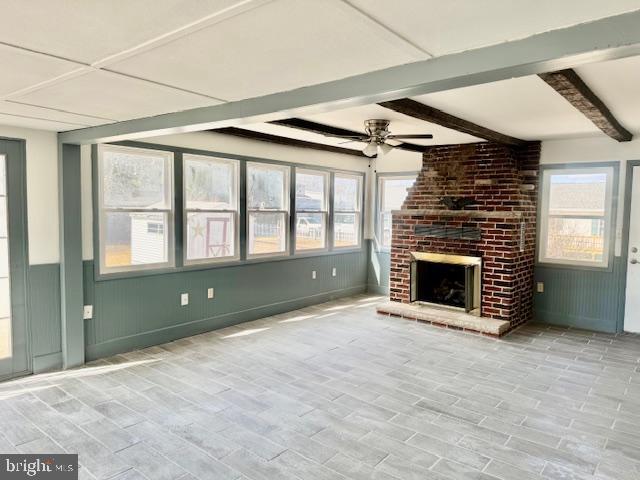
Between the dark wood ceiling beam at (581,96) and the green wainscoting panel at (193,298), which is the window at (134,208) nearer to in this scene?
the green wainscoting panel at (193,298)

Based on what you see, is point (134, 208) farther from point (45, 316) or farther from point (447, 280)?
point (447, 280)

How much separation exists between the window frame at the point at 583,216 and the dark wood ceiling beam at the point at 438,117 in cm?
97

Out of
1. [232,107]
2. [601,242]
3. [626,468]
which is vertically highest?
[232,107]

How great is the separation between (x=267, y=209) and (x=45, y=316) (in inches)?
111

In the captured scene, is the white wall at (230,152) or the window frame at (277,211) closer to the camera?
the white wall at (230,152)

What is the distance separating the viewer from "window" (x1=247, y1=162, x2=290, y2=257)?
568 centimetres

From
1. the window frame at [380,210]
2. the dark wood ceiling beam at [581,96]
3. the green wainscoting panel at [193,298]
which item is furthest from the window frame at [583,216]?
the green wainscoting panel at [193,298]

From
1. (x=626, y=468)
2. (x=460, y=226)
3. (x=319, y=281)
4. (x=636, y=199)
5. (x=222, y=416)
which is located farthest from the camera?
(x=319, y=281)

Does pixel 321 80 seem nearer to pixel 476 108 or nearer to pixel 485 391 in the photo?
pixel 476 108

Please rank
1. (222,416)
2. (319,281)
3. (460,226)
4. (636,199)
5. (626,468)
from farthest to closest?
1. (319,281)
2. (460,226)
3. (636,199)
4. (222,416)
5. (626,468)

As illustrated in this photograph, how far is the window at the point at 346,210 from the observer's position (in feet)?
23.2

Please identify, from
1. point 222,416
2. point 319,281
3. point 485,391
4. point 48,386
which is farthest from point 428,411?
point 319,281

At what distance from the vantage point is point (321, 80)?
2135 millimetres

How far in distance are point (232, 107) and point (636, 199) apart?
16.3 ft
